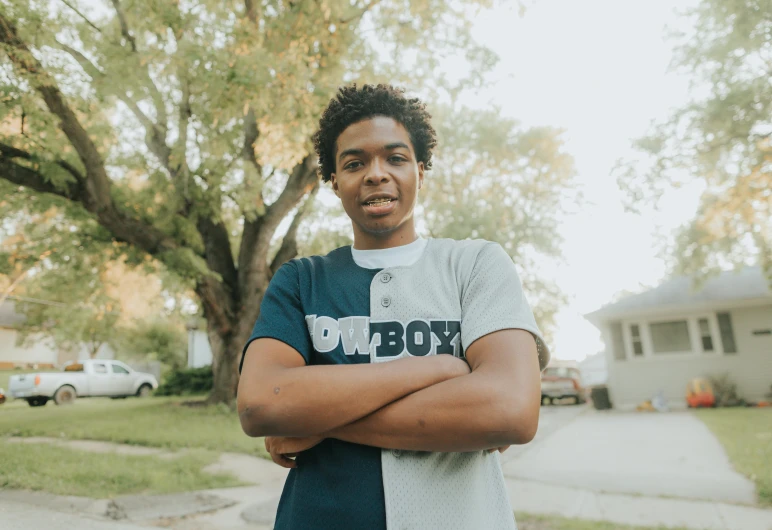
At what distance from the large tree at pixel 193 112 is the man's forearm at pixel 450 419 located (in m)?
7.46

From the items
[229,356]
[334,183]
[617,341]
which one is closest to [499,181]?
[617,341]

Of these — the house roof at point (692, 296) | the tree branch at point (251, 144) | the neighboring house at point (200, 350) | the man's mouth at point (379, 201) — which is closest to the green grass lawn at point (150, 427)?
the tree branch at point (251, 144)

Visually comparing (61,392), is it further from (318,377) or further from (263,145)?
(318,377)

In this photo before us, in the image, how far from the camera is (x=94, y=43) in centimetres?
959

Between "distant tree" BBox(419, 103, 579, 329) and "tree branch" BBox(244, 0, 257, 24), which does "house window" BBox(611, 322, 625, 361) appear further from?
"tree branch" BBox(244, 0, 257, 24)

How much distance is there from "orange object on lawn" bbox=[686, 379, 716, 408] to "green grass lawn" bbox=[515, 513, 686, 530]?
46.1 feet

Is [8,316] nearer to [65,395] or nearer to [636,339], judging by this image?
Answer: [65,395]

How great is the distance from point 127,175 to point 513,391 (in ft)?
47.3

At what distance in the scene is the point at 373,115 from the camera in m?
1.86

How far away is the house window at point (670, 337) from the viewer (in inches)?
721

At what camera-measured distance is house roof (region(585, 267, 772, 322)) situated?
17469 mm

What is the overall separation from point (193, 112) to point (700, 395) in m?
16.3

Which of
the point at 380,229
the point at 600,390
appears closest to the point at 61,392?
the point at 600,390

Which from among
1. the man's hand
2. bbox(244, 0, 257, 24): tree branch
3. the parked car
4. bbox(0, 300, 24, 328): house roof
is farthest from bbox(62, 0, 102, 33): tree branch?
bbox(0, 300, 24, 328): house roof
